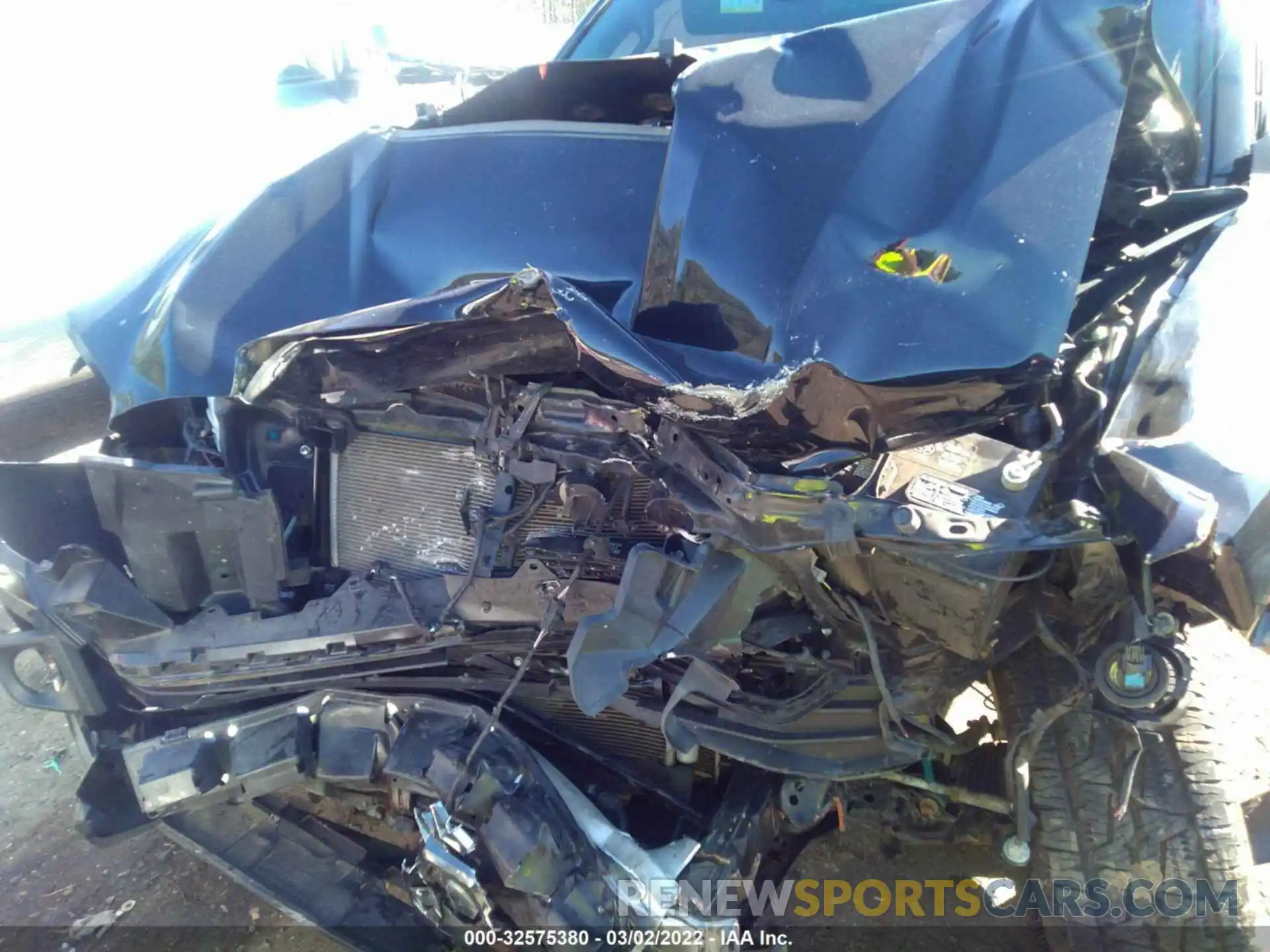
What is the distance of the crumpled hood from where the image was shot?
1.54 m

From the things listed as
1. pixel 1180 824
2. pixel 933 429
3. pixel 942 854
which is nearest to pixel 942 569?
pixel 933 429

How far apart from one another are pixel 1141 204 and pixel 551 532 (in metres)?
1.52

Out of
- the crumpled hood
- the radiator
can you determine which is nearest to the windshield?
the crumpled hood

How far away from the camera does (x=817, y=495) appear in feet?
5.04

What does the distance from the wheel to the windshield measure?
193 centimetres

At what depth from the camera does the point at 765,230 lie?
69.1 inches

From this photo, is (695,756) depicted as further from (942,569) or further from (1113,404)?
(1113,404)

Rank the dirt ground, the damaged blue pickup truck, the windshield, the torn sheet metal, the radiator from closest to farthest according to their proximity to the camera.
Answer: the torn sheet metal → the damaged blue pickup truck → the radiator → the dirt ground → the windshield

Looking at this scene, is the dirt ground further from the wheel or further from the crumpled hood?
the crumpled hood

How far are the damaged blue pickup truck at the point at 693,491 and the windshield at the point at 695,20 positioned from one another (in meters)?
0.85

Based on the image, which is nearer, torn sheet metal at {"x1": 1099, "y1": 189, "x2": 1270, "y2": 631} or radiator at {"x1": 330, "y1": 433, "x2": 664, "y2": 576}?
torn sheet metal at {"x1": 1099, "y1": 189, "x2": 1270, "y2": 631}

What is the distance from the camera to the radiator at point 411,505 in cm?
216

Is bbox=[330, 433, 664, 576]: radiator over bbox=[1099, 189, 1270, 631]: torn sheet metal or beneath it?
beneath

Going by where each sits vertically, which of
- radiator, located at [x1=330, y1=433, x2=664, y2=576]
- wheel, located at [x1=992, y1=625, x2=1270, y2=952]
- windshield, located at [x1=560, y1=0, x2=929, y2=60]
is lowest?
wheel, located at [x1=992, y1=625, x2=1270, y2=952]
